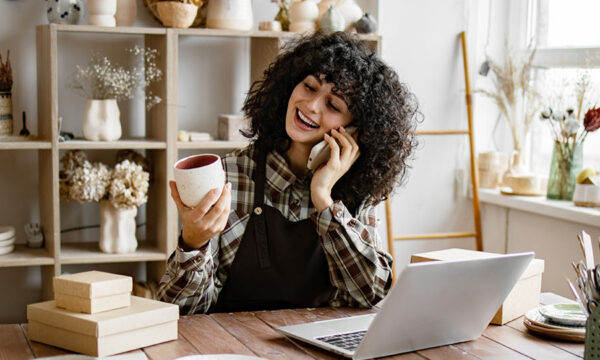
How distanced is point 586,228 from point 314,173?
5.20 feet

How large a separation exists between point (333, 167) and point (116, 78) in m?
1.45

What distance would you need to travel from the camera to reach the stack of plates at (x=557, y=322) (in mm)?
1631

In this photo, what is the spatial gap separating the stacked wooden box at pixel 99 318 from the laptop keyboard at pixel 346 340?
0.32m

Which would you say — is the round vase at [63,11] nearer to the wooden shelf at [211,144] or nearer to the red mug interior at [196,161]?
the wooden shelf at [211,144]

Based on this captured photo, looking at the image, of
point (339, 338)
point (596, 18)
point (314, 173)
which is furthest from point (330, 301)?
point (596, 18)

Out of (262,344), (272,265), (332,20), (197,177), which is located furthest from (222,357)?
(332,20)

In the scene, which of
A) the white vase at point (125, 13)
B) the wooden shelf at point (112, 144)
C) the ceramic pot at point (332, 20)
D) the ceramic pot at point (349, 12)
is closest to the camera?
the wooden shelf at point (112, 144)

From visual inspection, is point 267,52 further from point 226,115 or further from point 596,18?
point 596,18

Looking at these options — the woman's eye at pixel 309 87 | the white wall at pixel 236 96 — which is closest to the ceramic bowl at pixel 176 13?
the white wall at pixel 236 96

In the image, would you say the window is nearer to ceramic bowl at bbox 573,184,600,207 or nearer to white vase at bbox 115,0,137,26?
ceramic bowl at bbox 573,184,600,207

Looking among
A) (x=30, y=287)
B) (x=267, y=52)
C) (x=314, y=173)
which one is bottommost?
(x=30, y=287)

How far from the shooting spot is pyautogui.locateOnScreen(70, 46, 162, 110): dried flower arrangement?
3.16 metres

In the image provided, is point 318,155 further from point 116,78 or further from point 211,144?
point 116,78

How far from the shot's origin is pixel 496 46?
3.88 meters
